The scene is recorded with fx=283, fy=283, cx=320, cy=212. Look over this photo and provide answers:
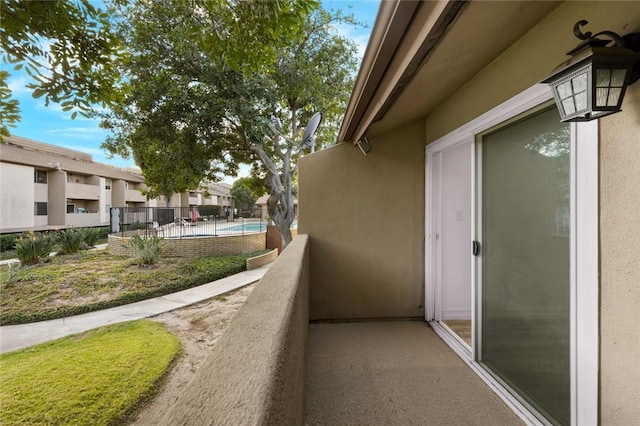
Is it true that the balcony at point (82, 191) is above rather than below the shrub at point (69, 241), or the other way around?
above

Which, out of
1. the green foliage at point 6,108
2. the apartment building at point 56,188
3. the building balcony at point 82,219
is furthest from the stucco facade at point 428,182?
the building balcony at point 82,219

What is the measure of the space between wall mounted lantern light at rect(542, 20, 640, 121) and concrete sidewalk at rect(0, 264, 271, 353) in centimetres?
417

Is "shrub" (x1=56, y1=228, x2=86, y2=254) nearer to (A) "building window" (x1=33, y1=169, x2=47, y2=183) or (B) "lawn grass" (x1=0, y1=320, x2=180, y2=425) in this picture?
(A) "building window" (x1=33, y1=169, x2=47, y2=183)

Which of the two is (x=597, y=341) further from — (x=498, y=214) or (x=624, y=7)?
(x=624, y=7)

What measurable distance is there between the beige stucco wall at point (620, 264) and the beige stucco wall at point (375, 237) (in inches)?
88.2

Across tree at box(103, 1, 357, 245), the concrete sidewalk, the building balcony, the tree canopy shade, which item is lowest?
the concrete sidewalk

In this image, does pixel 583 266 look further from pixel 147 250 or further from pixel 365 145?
pixel 147 250

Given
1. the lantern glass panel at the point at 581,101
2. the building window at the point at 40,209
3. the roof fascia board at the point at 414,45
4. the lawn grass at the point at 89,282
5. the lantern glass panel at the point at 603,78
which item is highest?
the roof fascia board at the point at 414,45

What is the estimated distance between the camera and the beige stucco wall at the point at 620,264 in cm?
125

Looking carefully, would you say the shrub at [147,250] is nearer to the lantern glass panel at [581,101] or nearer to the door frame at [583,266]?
the door frame at [583,266]

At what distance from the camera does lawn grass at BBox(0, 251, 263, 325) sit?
6520 mm

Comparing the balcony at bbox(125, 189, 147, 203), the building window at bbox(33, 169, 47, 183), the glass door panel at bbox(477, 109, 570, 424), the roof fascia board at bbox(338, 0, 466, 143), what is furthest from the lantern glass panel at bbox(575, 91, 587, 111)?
the balcony at bbox(125, 189, 147, 203)

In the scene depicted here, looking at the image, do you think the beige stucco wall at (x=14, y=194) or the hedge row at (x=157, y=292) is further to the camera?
the beige stucco wall at (x=14, y=194)

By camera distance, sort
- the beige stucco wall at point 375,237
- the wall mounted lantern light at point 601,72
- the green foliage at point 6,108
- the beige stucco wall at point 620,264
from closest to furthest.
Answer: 1. the wall mounted lantern light at point 601,72
2. the beige stucco wall at point 620,264
3. the green foliage at point 6,108
4. the beige stucco wall at point 375,237
